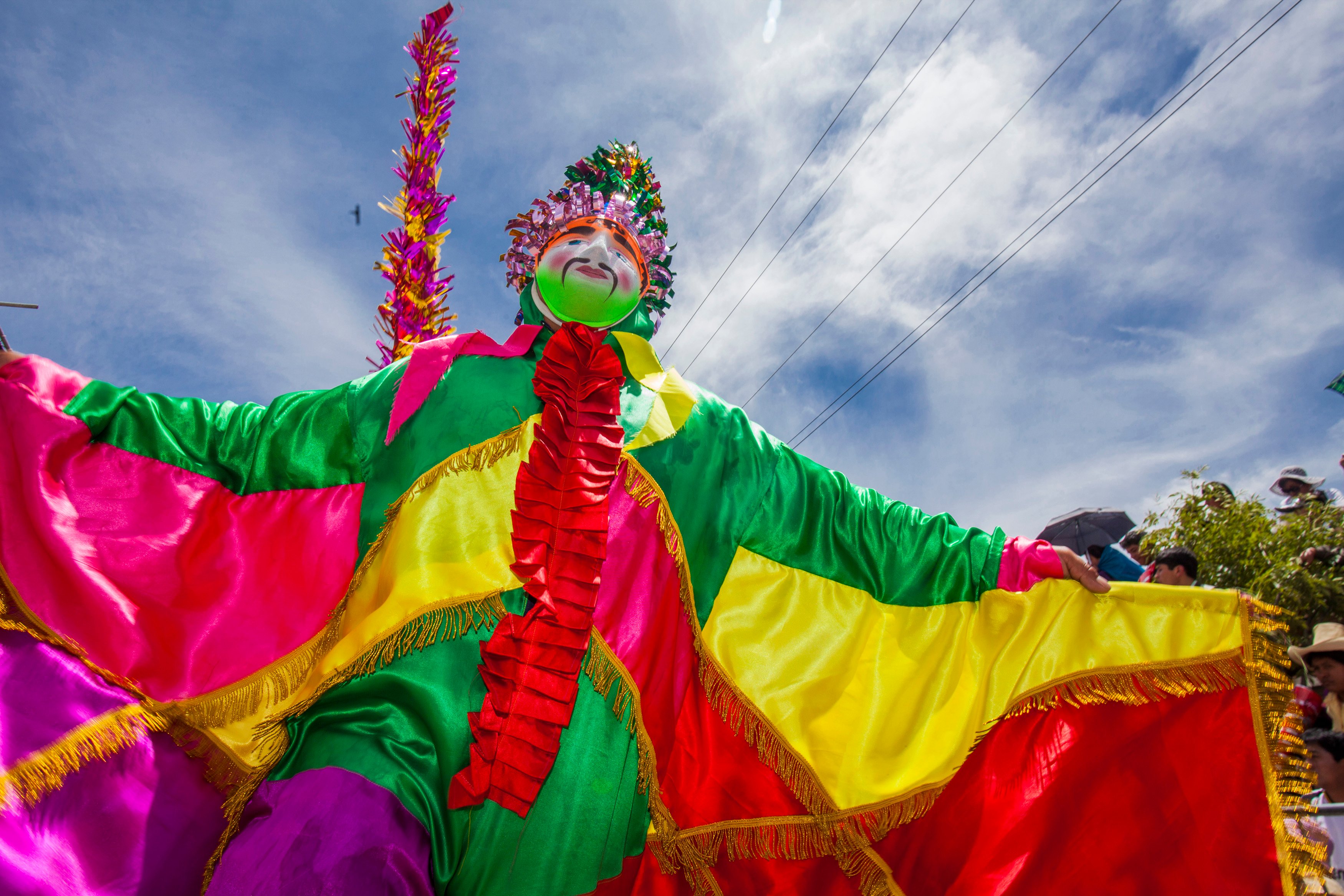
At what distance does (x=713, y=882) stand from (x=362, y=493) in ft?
4.45

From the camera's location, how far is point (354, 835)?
1514 millimetres

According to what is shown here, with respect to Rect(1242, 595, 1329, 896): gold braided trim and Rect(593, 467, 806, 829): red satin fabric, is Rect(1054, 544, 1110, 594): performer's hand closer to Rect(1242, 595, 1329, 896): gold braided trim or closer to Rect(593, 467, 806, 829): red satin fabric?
Rect(1242, 595, 1329, 896): gold braided trim

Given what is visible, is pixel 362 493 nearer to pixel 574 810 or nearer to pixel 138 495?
pixel 138 495

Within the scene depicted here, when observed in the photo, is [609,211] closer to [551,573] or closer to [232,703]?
[551,573]

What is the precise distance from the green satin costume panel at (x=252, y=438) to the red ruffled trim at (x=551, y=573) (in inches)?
23.1

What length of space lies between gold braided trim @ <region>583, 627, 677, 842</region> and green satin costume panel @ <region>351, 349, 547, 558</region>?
0.62m

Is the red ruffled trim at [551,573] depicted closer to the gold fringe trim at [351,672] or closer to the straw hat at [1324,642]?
the gold fringe trim at [351,672]

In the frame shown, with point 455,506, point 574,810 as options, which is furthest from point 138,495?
point 574,810

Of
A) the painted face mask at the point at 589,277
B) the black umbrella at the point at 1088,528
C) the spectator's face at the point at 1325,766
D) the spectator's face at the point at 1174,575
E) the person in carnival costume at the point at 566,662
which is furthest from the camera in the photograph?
the black umbrella at the point at 1088,528

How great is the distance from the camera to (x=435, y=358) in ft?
7.39

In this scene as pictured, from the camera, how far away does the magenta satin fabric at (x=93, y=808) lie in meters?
1.54

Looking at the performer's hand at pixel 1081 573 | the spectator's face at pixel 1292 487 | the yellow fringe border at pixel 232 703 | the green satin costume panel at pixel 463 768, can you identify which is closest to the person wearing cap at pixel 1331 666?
the performer's hand at pixel 1081 573

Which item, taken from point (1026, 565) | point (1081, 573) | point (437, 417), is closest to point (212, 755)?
point (437, 417)

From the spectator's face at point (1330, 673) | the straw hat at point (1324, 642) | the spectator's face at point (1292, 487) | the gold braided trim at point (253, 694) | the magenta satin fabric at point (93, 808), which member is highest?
the spectator's face at point (1292, 487)
